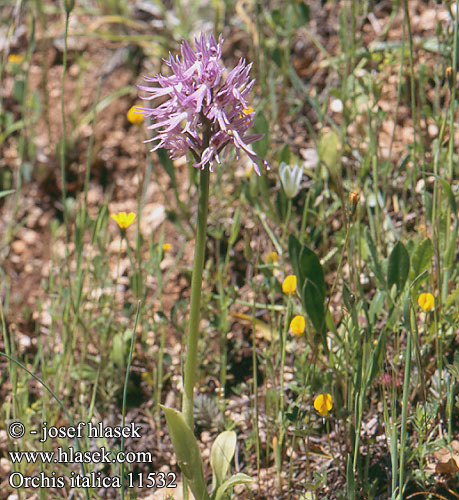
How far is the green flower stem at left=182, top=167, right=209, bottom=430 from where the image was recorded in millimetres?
1416

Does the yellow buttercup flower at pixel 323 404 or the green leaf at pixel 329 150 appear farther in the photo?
the green leaf at pixel 329 150

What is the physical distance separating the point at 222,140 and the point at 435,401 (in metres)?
0.89

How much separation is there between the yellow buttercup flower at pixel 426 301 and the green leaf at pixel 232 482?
0.69 meters

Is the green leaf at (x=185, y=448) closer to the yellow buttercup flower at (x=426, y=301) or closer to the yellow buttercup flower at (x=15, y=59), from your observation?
the yellow buttercup flower at (x=426, y=301)

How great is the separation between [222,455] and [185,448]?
19 cm

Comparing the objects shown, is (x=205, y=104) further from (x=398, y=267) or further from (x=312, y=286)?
(x=398, y=267)

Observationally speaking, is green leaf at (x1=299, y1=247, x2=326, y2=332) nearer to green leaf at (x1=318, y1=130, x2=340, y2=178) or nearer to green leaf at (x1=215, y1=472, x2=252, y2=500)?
green leaf at (x1=215, y1=472, x2=252, y2=500)

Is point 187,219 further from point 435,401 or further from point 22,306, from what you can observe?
point 435,401

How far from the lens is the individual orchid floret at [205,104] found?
51.9 inches

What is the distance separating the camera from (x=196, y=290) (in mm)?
1487

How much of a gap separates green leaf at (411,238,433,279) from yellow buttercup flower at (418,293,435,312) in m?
0.12

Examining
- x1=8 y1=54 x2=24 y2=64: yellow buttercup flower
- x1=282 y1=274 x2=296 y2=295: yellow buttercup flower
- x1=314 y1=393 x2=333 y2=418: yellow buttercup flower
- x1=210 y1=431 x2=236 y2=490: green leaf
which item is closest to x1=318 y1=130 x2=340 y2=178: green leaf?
x1=282 y1=274 x2=296 y2=295: yellow buttercup flower

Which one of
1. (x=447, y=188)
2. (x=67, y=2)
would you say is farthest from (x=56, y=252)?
(x=447, y=188)

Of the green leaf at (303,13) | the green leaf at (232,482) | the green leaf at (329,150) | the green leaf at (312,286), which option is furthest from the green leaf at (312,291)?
the green leaf at (303,13)
